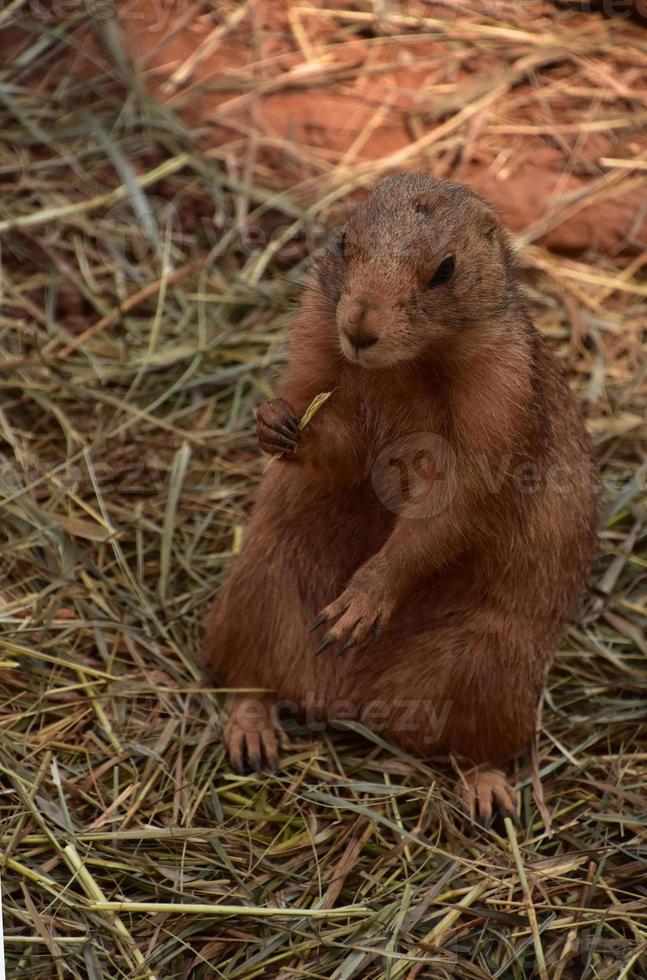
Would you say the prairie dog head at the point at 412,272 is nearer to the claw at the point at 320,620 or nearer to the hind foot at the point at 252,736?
the claw at the point at 320,620

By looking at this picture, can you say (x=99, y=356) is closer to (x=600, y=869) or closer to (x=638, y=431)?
(x=638, y=431)

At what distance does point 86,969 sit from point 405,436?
202cm

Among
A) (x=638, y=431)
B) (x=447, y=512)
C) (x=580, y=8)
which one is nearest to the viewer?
(x=447, y=512)

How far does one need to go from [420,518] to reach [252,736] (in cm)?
113

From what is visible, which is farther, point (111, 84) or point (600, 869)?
point (111, 84)

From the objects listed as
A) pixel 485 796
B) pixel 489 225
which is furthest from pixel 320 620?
pixel 489 225

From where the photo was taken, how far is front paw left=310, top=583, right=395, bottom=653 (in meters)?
4.49

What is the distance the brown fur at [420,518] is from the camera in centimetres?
422

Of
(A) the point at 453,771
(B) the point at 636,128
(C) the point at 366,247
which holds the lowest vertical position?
(A) the point at 453,771

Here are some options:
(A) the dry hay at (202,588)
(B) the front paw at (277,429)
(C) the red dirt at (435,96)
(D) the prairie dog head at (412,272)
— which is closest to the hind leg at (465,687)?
(A) the dry hay at (202,588)

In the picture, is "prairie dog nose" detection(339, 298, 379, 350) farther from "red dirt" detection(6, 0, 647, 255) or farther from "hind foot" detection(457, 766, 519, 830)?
"red dirt" detection(6, 0, 647, 255)

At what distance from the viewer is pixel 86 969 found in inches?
162

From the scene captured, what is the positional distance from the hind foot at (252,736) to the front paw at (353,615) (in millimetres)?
637

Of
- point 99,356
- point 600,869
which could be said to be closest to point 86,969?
point 600,869
